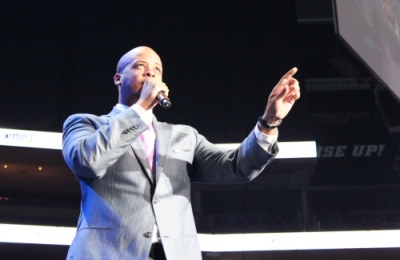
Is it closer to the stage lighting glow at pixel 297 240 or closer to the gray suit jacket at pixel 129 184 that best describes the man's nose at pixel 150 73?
the gray suit jacket at pixel 129 184

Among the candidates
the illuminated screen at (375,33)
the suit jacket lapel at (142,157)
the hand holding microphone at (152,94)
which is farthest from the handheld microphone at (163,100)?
the illuminated screen at (375,33)

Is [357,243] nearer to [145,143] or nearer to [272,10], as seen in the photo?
[272,10]

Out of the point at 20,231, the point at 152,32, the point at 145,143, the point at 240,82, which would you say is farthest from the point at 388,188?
the point at 145,143

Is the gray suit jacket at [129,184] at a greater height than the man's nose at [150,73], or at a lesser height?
lesser

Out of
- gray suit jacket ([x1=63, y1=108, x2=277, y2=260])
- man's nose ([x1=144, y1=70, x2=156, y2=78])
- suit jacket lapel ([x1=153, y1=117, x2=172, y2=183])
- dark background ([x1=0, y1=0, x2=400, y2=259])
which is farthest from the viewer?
dark background ([x1=0, y1=0, x2=400, y2=259])

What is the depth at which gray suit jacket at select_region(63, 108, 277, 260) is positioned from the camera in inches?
48.3

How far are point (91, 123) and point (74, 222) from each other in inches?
136

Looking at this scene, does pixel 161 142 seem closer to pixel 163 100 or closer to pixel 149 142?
pixel 149 142

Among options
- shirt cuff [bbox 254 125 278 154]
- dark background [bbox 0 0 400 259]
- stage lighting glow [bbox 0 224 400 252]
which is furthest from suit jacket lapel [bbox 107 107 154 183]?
stage lighting glow [bbox 0 224 400 252]

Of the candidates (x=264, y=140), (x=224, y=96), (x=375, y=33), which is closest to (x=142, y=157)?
(x=264, y=140)

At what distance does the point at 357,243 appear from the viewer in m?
4.75

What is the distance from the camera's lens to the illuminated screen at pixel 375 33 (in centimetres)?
308

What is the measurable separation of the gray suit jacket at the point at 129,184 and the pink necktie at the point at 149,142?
0.8 inches

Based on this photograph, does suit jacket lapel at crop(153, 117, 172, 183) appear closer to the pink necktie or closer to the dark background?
the pink necktie
